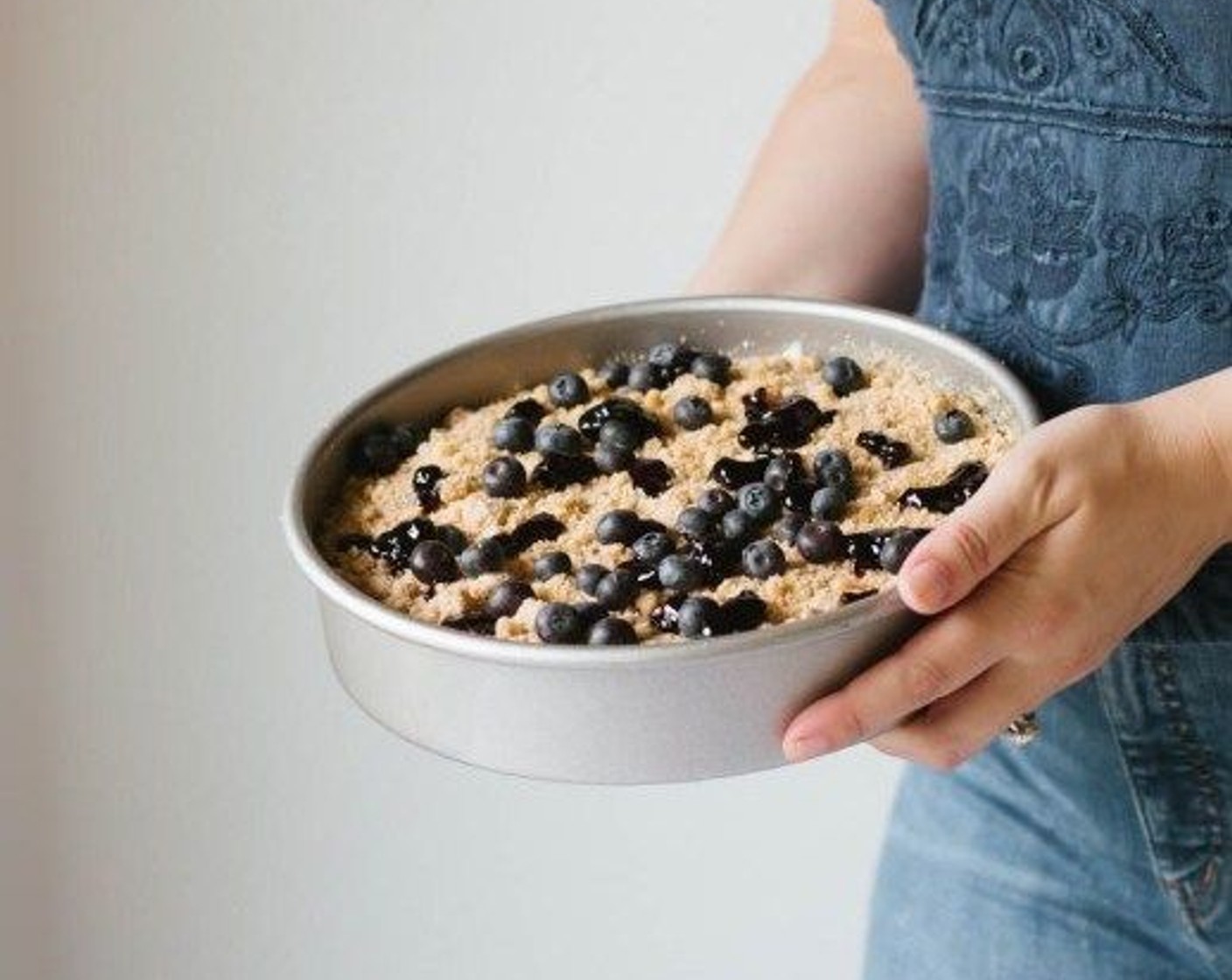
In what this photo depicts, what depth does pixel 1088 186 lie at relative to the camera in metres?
0.77

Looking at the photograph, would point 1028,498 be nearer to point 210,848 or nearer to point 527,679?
point 527,679

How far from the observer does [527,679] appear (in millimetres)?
641

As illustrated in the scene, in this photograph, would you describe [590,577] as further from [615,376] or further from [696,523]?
[615,376]

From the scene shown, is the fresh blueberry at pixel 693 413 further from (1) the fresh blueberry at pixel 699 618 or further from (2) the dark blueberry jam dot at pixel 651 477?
(1) the fresh blueberry at pixel 699 618

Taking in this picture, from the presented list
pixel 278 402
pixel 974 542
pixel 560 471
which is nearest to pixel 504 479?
pixel 560 471

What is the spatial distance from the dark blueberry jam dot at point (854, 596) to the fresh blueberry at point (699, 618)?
0.15 feet

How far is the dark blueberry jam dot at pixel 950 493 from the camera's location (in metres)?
0.74

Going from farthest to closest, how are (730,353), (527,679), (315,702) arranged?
(315,702), (730,353), (527,679)

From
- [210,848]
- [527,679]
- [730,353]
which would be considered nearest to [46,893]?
[210,848]

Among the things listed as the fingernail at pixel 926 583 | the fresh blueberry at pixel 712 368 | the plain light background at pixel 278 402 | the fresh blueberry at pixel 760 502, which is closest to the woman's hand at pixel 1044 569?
the fingernail at pixel 926 583

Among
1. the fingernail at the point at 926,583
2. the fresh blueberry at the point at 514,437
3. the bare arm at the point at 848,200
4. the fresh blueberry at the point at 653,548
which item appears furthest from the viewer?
the bare arm at the point at 848,200

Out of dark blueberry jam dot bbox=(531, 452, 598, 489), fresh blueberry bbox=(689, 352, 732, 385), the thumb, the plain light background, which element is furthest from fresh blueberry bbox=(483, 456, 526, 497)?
the plain light background

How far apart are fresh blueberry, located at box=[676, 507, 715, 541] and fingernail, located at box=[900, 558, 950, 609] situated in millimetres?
132

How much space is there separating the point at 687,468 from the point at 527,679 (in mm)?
198
